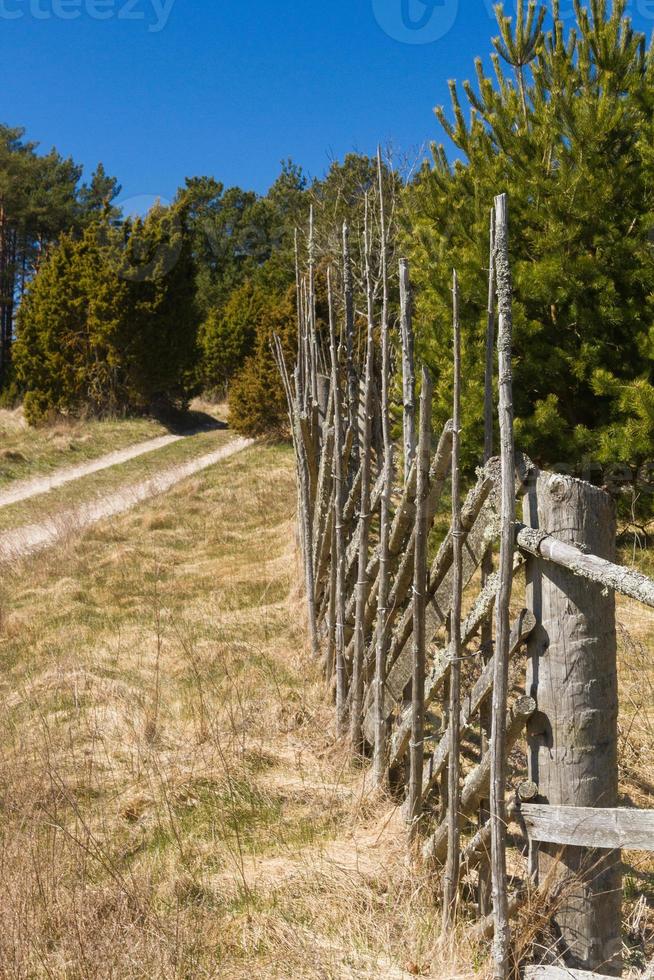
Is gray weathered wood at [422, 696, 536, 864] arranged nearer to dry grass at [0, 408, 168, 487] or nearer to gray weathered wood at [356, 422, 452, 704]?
gray weathered wood at [356, 422, 452, 704]

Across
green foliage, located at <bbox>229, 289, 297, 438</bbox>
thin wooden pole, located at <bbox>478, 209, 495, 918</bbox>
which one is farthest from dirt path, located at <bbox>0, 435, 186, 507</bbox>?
thin wooden pole, located at <bbox>478, 209, 495, 918</bbox>

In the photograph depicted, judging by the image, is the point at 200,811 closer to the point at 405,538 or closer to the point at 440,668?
the point at 440,668

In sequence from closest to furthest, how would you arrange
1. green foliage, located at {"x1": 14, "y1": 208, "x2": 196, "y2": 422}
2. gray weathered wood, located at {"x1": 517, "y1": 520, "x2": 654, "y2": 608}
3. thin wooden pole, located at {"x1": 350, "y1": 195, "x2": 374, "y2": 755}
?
1. gray weathered wood, located at {"x1": 517, "y1": 520, "x2": 654, "y2": 608}
2. thin wooden pole, located at {"x1": 350, "y1": 195, "x2": 374, "y2": 755}
3. green foliage, located at {"x1": 14, "y1": 208, "x2": 196, "y2": 422}

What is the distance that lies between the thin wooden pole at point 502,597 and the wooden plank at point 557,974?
2.1 inches

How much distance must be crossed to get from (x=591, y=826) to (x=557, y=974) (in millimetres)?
342

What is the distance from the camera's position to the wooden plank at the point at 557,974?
1.72 meters

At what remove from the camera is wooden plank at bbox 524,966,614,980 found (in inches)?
67.7

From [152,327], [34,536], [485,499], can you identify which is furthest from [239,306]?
[485,499]

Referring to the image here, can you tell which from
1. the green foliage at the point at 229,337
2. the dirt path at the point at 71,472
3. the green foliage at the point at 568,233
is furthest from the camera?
the green foliage at the point at 229,337

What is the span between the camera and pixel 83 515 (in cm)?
936

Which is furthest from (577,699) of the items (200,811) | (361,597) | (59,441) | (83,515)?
(59,441)

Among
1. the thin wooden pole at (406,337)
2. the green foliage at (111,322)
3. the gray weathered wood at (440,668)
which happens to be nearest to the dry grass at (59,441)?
the green foliage at (111,322)

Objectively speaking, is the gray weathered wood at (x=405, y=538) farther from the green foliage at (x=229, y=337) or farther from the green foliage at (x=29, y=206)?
the green foliage at (x=29, y=206)

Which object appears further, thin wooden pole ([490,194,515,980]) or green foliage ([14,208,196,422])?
green foliage ([14,208,196,422])
